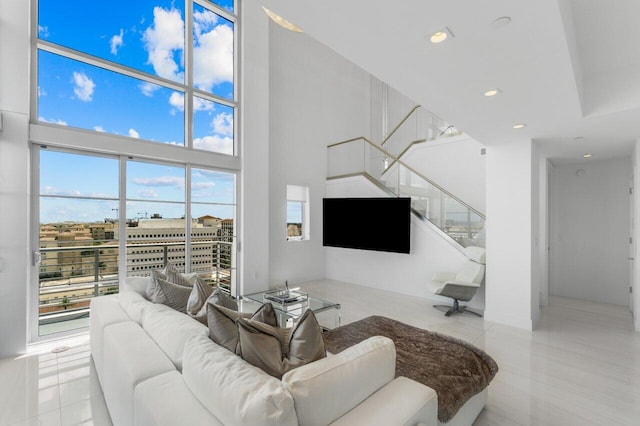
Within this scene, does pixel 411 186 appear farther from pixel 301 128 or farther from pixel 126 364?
pixel 126 364

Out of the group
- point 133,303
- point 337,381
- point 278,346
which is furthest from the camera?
point 133,303

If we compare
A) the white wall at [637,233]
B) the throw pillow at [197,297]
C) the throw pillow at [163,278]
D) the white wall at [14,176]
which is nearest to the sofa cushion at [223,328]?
the throw pillow at [197,297]

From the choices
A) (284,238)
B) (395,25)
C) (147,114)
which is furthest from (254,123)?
(395,25)

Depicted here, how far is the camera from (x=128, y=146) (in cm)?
434

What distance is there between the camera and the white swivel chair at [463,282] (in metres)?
4.62

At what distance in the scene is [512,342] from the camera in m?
3.71

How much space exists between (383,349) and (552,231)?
6041mm

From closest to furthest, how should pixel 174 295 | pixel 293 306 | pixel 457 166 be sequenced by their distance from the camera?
pixel 174 295 → pixel 293 306 → pixel 457 166

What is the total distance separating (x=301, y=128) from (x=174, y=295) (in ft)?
16.7

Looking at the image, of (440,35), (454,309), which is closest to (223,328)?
(440,35)

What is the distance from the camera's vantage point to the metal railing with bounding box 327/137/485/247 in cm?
532

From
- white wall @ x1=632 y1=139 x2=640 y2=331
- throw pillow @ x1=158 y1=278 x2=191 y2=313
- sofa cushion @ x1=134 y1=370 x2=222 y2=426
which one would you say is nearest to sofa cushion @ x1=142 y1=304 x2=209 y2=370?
sofa cushion @ x1=134 y1=370 x2=222 y2=426

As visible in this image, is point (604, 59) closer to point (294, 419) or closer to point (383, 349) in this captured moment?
point (383, 349)

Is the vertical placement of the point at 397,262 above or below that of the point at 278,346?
below
